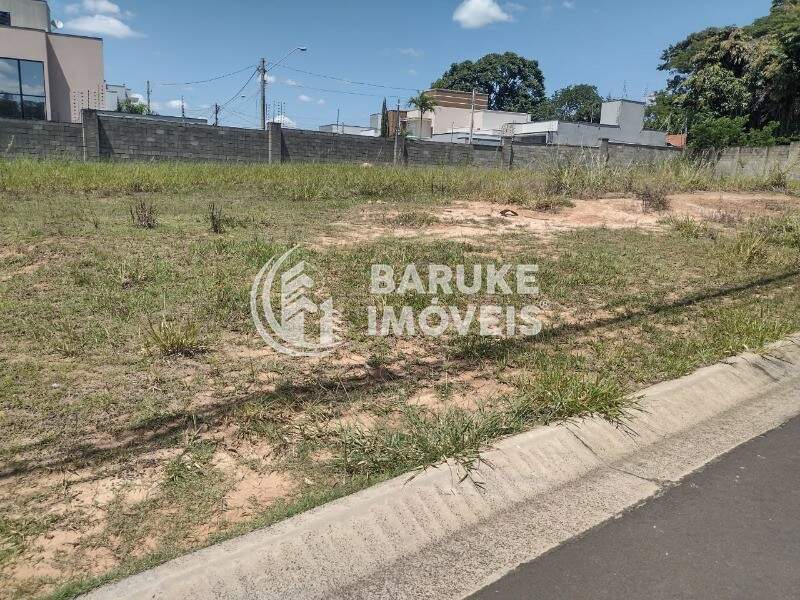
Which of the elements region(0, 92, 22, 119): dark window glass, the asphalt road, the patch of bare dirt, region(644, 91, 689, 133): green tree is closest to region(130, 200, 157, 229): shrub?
the patch of bare dirt

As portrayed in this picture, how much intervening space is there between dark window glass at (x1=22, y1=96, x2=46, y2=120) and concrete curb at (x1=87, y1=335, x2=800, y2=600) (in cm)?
3051

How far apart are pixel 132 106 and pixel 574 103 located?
6610 centimetres

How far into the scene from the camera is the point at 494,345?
4.36 m

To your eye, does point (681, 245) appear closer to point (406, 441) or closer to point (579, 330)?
point (579, 330)

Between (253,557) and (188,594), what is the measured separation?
24 centimetres

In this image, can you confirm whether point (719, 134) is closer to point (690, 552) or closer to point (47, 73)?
point (690, 552)

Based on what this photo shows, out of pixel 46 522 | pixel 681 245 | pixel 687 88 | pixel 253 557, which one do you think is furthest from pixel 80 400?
pixel 687 88

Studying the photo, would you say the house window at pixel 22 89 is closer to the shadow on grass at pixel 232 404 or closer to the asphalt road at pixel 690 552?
the shadow on grass at pixel 232 404

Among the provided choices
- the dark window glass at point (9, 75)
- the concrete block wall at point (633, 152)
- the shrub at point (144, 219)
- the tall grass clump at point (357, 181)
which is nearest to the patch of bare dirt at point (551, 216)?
the tall grass clump at point (357, 181)

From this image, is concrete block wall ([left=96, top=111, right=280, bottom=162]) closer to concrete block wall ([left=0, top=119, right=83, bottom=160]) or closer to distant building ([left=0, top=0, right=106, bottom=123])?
concrete block wall ([left=0, top=119, right=83, bottom=160])

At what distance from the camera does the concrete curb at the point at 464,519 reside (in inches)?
80.4

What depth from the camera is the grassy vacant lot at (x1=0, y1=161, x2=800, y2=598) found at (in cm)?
242

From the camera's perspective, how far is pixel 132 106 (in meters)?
52.5

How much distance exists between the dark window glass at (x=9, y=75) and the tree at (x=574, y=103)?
73186 millimetres
